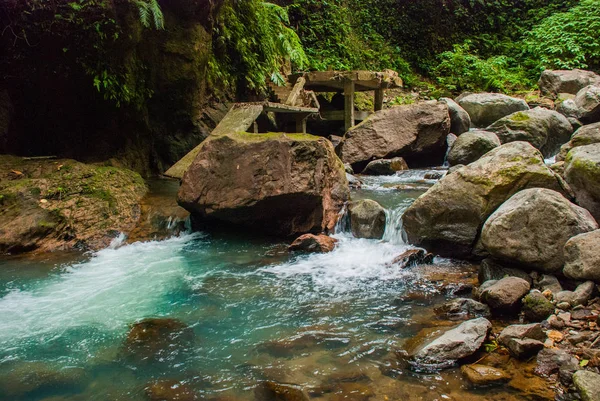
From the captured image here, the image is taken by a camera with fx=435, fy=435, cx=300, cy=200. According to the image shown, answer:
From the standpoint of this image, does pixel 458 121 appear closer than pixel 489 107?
Yes

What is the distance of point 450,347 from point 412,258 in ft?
6.84

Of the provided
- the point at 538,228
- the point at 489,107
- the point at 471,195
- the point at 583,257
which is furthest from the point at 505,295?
the point at 489,107

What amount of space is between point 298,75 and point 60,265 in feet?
28.8

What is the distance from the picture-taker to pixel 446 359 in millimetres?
3074

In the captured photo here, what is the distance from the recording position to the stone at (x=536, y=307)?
355cm

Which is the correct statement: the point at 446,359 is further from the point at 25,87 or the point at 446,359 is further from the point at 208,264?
the point at 25,87

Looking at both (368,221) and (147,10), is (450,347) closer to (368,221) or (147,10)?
(368,221)

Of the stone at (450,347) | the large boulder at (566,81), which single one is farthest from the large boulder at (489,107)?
the stone at (450,347)

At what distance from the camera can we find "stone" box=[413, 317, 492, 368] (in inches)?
121

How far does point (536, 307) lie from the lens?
3.58m

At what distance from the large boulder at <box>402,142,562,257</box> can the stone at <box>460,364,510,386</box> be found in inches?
94.8

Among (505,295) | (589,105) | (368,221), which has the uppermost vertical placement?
(589,105)

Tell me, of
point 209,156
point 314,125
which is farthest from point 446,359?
point 314,125

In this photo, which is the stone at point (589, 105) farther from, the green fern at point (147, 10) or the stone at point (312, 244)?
the green fern at point (147, 10)
